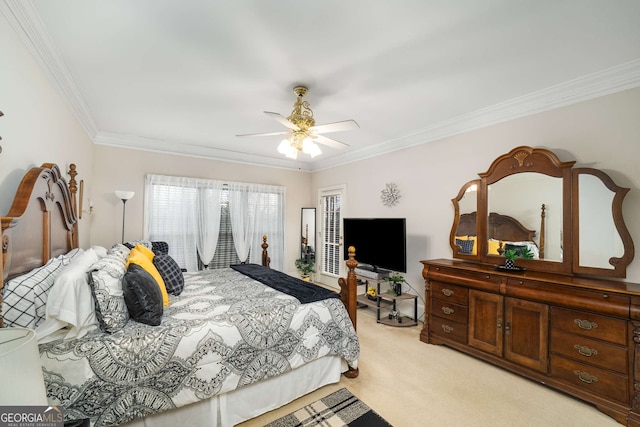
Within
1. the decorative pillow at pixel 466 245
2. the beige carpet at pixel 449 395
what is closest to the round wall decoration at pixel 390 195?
the decorative pillow at pixel 466 245

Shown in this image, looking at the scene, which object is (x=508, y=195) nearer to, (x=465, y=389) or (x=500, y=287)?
(x=500, y=287)

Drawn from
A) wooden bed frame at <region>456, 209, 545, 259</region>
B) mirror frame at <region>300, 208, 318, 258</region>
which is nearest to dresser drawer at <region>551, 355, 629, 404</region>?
wooden bed frame at <region>456, 209, 545, 259</region>

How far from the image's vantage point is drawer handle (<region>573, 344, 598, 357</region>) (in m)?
2.05

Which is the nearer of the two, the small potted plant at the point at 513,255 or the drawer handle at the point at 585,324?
the drawer handle at the point at 585,324

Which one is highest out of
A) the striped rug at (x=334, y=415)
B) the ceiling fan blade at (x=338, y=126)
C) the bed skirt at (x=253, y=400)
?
the ceiling fan blade at (x=338, y=126)

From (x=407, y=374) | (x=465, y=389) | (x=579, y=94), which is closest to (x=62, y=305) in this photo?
(x=407, y=374)

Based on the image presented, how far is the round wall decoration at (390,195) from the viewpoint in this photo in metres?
4.12

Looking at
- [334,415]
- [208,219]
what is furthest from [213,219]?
[334,415]

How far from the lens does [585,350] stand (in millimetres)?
2082

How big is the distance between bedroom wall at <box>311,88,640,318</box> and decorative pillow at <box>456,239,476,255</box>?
207 mm

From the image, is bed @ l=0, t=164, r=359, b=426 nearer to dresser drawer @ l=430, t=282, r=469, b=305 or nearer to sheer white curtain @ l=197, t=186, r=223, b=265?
dresser drawer @ l=430, t=282, r=469, b=305

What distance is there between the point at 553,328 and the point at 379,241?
2.10m

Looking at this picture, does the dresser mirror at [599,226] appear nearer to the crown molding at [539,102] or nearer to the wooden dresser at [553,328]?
the wooden dresser at [553,328]

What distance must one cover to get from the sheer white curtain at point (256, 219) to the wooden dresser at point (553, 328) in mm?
3277
